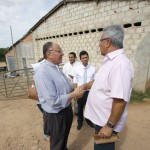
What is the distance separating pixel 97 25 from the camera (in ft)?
25.3

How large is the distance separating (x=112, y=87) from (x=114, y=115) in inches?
11.6

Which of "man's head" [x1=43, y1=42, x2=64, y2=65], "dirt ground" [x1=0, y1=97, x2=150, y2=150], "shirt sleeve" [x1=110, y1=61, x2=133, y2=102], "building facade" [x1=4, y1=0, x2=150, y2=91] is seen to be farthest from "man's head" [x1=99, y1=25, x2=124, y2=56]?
"building facade" [x1=4, y1=0, x2=150, y2=91]

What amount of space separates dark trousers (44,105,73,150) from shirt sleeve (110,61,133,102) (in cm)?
109

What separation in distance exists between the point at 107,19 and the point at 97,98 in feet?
19.7

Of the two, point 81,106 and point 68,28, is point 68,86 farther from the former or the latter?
point 68,28

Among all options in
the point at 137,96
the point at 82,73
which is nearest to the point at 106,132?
the point at 82,73

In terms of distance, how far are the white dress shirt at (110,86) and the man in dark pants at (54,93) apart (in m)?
0.46

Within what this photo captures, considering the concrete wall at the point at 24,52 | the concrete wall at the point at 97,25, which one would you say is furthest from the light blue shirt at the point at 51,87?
the concrete wall at the point at 24,52

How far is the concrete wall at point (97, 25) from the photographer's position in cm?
602

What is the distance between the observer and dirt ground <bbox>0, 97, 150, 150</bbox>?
11.7 ft

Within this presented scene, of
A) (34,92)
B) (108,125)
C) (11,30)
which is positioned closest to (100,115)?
(108,125)

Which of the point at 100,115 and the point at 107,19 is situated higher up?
the point at 107,19

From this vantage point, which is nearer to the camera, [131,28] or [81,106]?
[81,106]

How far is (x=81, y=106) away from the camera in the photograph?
4.11m
